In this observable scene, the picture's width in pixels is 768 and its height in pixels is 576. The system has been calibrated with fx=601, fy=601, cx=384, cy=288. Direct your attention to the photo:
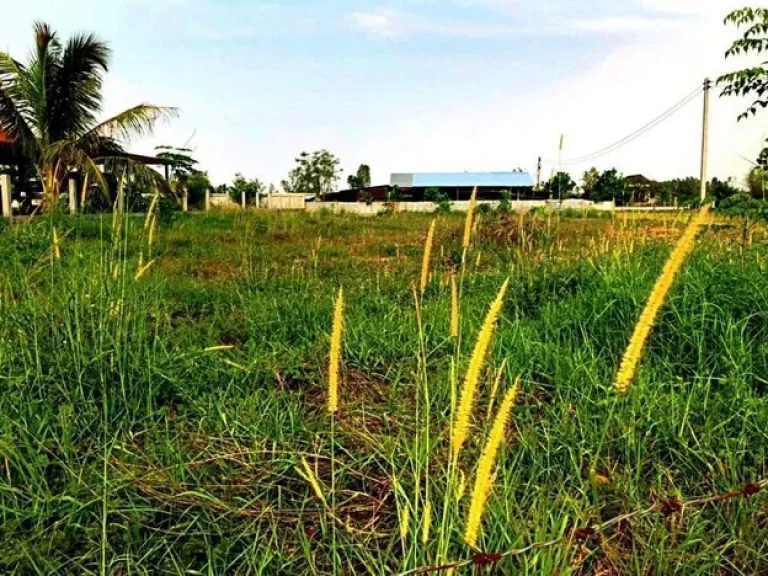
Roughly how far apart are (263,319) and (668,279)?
2.64 metres

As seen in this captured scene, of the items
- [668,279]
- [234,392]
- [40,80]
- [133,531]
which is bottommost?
[133,531]

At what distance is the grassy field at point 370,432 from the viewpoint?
4.62ft

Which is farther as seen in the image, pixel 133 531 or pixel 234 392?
pixel 234 392

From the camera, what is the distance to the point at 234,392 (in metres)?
2.27

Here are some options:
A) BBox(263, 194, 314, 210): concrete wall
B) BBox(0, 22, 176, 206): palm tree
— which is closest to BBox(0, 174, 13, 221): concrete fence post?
BBox(0, 22, 176, 206): palm tree

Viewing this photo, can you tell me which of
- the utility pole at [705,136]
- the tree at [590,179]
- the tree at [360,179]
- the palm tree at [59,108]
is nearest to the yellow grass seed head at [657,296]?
the palm tree at [59,108]

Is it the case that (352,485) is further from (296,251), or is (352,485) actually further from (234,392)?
(296,251)

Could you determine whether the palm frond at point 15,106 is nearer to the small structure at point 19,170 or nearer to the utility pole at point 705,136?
the small structure at point 19,170

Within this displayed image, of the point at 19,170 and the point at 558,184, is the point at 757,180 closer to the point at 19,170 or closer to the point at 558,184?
the point at 558,184

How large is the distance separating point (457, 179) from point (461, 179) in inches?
13.5

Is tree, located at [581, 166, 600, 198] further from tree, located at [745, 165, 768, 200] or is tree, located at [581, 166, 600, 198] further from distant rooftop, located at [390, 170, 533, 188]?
tree, located at [745, 165, 768, 200]

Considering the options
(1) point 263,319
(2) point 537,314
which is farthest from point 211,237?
(2) point 537,314

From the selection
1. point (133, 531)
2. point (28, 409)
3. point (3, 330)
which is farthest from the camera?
point (3, 330)

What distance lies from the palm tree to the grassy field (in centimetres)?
1029
